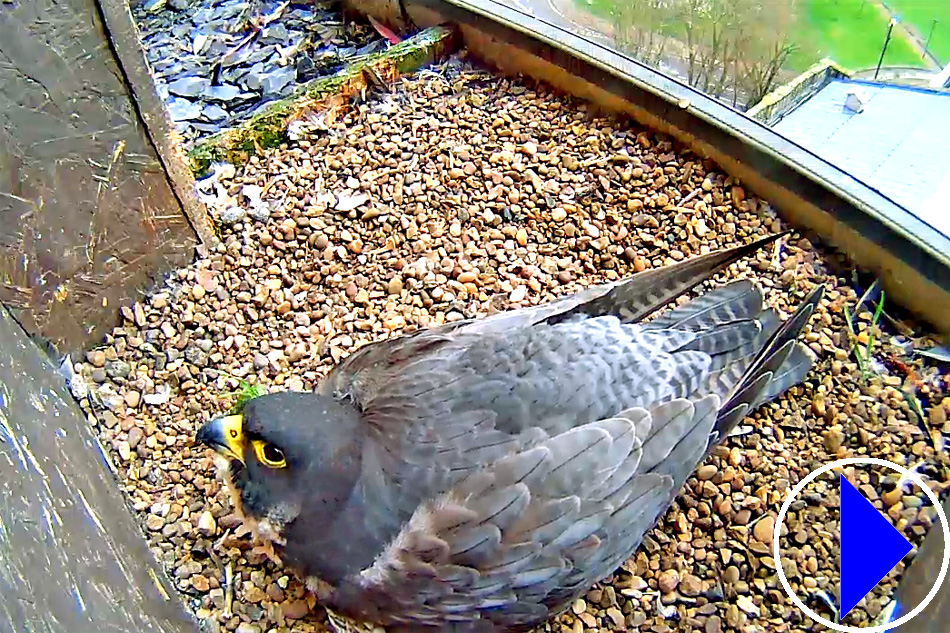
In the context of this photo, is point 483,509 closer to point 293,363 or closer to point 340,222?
point 293,363

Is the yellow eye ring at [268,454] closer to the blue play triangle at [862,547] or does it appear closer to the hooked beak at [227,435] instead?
the hooked beak at [227,435]

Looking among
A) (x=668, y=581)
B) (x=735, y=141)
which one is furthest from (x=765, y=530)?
(x=735, y=141)

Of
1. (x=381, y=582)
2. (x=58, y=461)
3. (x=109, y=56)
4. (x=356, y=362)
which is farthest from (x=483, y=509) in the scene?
(x=109, y=56)

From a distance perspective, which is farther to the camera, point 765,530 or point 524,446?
point 765,530

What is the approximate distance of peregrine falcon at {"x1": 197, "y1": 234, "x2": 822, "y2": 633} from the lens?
1.57 m

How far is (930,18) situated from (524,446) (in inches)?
91.0

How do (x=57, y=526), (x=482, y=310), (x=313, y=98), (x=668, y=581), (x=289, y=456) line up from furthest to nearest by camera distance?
(x=313, y=98)
(x=482, y=310)
(x=668, y=581)
(x=289, y=456)
(x=57, y=526)

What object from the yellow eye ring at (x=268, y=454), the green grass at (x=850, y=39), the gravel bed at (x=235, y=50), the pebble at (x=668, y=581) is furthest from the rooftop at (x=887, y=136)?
the yellow eye ring at (x=268, y=454)

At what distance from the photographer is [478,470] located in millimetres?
1620

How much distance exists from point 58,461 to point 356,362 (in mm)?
845

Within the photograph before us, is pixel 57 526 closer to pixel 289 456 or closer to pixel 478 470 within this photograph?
pixel 289 456

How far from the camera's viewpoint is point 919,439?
6.88 ft

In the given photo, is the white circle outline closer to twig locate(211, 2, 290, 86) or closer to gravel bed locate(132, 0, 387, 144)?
gravel bed locate(132, 0, 387, 144)

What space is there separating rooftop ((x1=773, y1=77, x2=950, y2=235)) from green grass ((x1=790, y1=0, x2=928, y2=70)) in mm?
96
